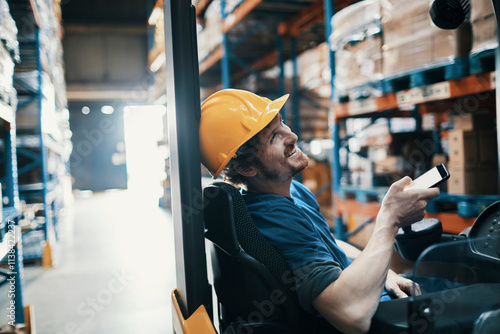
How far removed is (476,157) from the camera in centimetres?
283

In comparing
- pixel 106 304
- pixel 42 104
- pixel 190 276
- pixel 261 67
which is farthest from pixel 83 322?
pixel 261 67

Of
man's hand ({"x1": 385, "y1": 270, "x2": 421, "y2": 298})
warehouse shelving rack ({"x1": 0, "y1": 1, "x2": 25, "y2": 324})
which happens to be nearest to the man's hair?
man's hand ({"x1": 385, "y1": 270, "x2": 421, "y2": 298})

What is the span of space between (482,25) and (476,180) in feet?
3.52

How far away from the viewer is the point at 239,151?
4.98 feet

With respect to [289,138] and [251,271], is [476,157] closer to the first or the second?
[289,138]

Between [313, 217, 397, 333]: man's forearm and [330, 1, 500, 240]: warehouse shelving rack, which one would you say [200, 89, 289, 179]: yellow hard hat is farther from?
[330, 1, 500, 240]: warehouse shelving rack

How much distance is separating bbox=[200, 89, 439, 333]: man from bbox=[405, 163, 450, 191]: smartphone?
0.05m

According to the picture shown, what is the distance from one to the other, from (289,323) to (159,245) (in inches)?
191

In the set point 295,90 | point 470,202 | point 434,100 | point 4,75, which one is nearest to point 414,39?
point 434,100

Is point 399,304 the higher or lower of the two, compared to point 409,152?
lower

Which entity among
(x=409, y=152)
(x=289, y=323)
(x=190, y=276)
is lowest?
(x=289, y=323)

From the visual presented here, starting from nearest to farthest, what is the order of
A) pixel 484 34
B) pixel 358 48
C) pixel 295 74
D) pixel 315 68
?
pixel 484 34 < pixel 358 48 < pixel 315 68 < pixel 295 74

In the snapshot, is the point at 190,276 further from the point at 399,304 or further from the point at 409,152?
the point at 409,152

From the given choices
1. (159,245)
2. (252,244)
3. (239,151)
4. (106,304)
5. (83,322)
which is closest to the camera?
(252,244)
